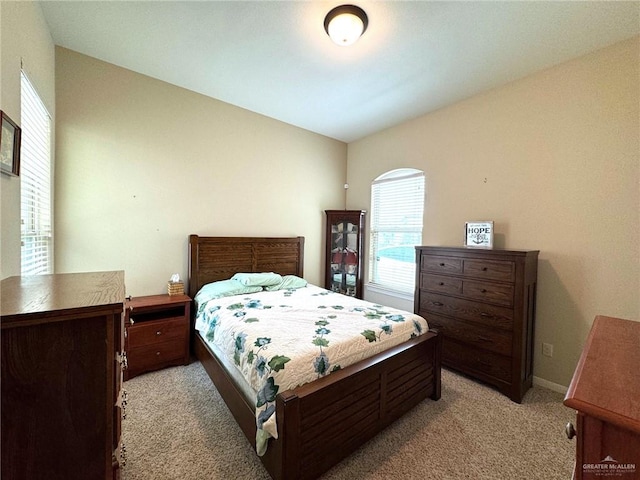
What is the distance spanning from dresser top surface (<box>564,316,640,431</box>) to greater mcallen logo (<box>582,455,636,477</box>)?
11cm

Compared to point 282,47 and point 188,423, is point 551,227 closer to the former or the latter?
point 282,47

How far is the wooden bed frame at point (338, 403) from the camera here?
136 centimetres

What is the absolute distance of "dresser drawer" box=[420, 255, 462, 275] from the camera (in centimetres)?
261

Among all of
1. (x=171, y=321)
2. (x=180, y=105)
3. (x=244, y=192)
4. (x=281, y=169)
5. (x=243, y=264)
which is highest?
(x=180, y=105)

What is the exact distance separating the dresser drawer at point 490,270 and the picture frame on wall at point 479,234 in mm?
294

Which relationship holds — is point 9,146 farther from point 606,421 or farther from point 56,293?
point 606,421

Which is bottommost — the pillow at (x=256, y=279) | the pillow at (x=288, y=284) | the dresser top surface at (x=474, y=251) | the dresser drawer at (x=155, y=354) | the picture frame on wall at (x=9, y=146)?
the dresser drawer at (x=155, y=354)

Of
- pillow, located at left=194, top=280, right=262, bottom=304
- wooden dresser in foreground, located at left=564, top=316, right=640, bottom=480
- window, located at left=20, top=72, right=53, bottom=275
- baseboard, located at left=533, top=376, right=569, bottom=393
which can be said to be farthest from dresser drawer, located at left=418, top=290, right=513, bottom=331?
window, located at left=20, top=72, right=53, bottom=275

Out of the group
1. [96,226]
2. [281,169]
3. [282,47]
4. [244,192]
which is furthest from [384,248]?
[96,226]

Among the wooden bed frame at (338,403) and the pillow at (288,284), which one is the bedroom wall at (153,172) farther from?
the wooden bed frame at (338,403)

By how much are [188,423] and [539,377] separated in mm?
3071

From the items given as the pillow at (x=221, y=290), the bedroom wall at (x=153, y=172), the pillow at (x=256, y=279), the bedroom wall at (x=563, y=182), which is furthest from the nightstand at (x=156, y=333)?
the bedroom wall at (x=563, y=182)

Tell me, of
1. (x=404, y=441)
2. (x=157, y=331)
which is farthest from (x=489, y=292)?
(x=157, y=331)

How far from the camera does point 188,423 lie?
1.90 meters
